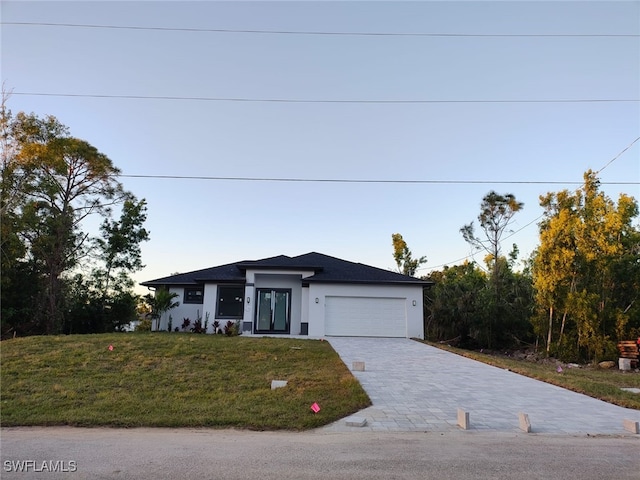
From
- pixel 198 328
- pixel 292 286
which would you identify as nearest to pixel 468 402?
pixel 292 286

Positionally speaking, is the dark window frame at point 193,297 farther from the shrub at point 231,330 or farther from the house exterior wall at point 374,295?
the house exterior wall at point 374,295

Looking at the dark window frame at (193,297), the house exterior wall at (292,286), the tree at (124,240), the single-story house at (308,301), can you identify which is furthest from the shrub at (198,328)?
the tree at (124,240)

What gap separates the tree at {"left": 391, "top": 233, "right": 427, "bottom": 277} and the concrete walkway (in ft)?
68.5

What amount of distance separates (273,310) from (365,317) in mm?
4394

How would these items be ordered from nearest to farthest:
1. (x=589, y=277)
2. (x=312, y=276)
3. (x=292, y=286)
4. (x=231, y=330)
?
(x=589, y=277) < (x=231, y=330) < (x=312, y=276) < (x=292, y=286)

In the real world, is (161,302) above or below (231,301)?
below

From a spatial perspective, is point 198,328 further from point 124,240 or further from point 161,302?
point 124,240

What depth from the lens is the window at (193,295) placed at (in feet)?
66.1

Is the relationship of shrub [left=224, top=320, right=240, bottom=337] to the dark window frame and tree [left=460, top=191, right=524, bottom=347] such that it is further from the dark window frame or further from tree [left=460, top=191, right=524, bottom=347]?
tree [left=460, top=191, right=524, bottom=347]

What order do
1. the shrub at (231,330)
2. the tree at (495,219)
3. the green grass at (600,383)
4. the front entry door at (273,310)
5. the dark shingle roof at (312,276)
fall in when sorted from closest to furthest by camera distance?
the green grass at (600,383), the shrub at (231,330), the dark shingle roof at (312,276), the front entry door at (273,310), the tree at (495,219)

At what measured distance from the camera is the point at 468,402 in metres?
7.09

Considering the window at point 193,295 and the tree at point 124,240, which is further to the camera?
the tree at point 124,240

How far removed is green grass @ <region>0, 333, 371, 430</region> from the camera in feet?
19.0

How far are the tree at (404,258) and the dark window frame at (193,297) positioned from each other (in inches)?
686
